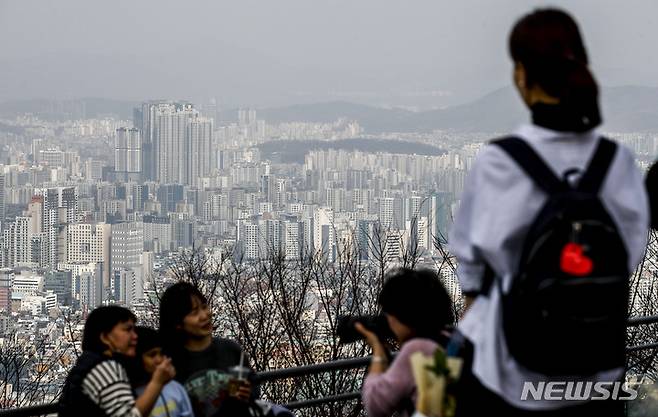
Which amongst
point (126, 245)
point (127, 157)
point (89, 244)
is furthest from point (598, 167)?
point (127, 157)

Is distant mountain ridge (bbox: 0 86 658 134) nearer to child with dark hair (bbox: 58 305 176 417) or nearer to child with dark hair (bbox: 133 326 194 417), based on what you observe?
child with dark hair (bbox: 58 305 176 417)

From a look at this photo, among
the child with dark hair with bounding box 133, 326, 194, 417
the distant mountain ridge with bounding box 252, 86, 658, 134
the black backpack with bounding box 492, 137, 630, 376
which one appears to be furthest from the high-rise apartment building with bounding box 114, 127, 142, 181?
the black backpack with bounding box 492, 137, 630, 376

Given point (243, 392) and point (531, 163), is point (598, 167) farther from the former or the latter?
point (243, 392)

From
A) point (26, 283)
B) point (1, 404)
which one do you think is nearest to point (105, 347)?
point (1, 404)

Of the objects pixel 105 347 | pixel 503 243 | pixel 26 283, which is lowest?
pixel 26 283

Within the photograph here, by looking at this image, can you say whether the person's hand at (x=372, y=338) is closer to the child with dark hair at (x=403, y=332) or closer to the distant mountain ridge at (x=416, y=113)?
the child with dark hair at (x=403, y=332)

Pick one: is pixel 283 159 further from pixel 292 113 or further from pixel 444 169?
pixel 444 169
